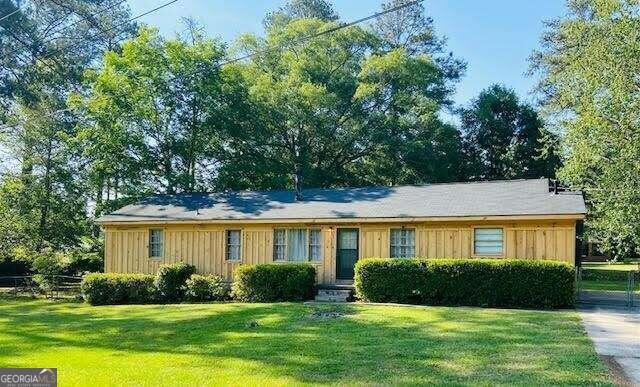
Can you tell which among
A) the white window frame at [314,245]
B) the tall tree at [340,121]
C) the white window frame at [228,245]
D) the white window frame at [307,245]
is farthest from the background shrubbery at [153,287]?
the tall tree at [340,121]

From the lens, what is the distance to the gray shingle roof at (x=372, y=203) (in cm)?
1644

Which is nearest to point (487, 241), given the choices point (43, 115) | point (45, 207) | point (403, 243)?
point (403, 243)

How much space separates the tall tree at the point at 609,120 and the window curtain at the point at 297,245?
9125mm

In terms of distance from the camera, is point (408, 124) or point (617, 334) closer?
point (617, 334)

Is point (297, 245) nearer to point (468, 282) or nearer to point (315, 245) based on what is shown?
point (315, 245)

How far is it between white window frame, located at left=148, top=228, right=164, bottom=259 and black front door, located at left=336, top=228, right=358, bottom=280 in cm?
684

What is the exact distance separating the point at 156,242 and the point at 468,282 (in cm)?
1156

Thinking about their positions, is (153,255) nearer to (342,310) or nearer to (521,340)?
(342,310)

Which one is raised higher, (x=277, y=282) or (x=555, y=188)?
(x=555, y=188)

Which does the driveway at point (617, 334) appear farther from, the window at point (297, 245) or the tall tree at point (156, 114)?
the tall tree at point (156, 114)

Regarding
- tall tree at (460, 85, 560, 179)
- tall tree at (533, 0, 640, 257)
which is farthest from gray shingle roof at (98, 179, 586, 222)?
tall tree at (460, 85, 560, 179)

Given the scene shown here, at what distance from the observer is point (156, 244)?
20812 millimetres

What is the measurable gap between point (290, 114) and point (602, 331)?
872 inches

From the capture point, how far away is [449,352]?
884 cm
